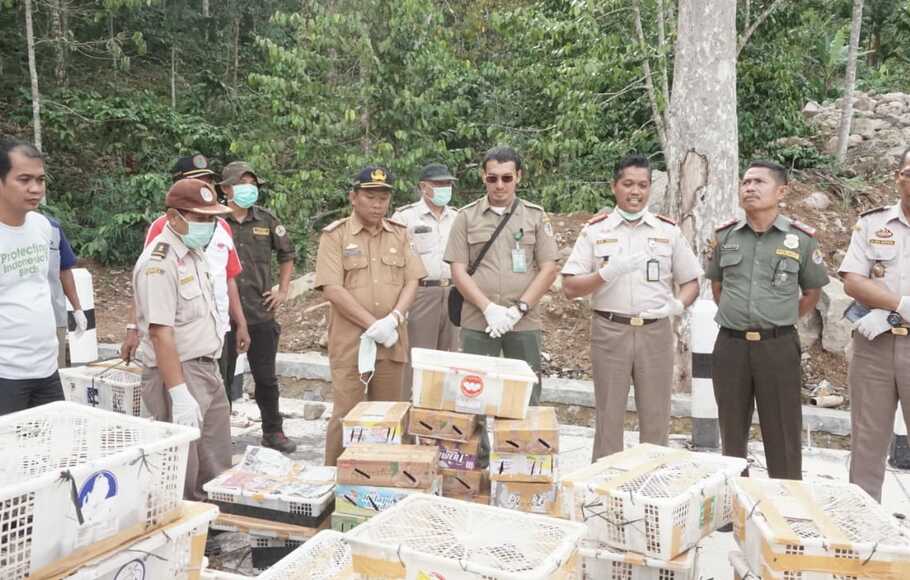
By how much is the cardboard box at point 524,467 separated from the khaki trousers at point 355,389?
3.62 feet

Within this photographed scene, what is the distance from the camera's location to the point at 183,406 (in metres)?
3.48

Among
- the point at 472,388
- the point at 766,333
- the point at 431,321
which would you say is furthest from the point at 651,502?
the point at 431,321

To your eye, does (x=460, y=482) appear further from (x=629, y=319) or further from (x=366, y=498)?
(x=629, y=319)

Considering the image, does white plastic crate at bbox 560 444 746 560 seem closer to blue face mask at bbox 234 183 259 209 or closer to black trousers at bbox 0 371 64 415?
black trousers at bbox 0 371 64 415

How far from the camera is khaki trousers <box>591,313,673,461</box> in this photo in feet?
13.7

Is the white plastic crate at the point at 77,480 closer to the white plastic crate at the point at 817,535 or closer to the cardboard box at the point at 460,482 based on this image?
the cardboard box at the point at 460,482

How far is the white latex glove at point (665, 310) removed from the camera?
4.14 metres

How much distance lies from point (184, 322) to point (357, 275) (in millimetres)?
1127

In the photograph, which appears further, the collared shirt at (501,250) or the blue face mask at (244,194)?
the blue face mask at (244,194)

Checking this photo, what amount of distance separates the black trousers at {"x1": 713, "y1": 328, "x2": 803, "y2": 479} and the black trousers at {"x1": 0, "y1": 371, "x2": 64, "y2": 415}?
336 cm

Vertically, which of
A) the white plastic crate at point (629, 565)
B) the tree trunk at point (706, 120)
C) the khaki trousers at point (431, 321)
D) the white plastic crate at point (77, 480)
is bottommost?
the white plastic crate at point (629, 565)

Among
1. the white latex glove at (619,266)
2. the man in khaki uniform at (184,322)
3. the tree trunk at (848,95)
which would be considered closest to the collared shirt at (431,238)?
the white latex glove at (619,266)

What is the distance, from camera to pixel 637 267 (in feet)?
13.5

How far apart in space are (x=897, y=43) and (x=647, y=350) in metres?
18.3
